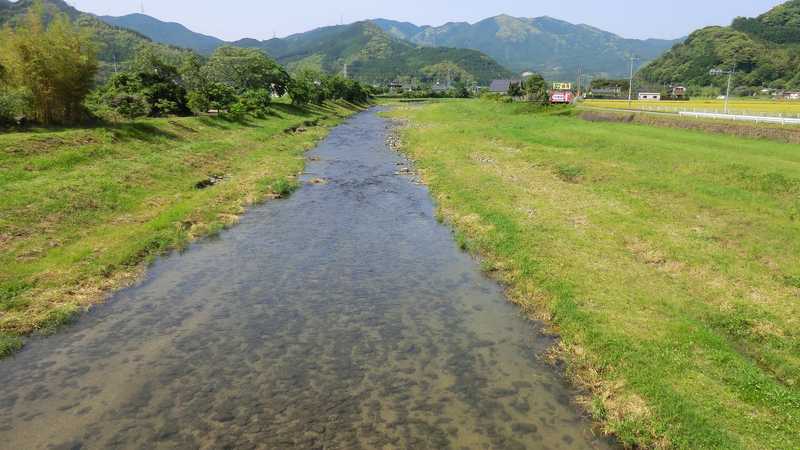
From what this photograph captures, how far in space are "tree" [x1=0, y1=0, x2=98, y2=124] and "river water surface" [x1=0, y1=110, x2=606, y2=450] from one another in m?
23.4

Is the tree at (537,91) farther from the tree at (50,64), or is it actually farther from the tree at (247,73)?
the tree at (50,64)

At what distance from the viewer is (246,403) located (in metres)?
11.3

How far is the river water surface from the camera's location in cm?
1039

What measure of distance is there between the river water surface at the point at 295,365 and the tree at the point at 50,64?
2339 cm

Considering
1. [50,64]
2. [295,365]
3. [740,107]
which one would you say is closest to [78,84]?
[50,64]

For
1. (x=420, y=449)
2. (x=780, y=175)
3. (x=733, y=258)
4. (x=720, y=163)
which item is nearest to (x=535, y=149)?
(x=720, y=163)

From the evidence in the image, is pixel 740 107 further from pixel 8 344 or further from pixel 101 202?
pixel 8 344

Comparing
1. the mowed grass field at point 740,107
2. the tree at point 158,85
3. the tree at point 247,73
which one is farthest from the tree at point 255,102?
the mowed grass field at point 740,107

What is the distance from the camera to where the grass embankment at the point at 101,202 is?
1619 cm

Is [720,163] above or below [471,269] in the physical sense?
above

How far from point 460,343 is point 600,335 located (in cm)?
395

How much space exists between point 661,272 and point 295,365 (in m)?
13.8

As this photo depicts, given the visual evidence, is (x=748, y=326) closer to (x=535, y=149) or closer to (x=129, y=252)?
(x=129, y=252)

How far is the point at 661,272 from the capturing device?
1816cm
